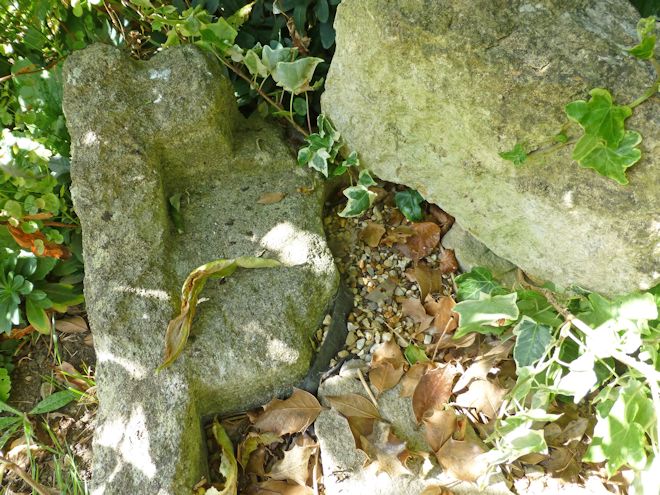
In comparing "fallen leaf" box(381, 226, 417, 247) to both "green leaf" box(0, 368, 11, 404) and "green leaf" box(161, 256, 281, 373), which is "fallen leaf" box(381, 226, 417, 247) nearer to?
"green leaf" box(161, 256, 281, 373)

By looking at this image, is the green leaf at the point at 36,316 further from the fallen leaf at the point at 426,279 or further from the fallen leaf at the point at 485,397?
the fallen leaf at the point at 485,397

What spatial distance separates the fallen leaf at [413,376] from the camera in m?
1.77

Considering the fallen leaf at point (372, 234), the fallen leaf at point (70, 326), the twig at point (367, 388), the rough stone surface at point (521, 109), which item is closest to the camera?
the rough stone surface at point (521, 109)

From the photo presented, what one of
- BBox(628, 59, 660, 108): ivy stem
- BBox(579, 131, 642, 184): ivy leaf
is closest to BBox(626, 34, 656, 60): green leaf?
BBox(628, 59, 660, 108): ivy stem

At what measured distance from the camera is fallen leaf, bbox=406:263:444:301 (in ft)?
6.51

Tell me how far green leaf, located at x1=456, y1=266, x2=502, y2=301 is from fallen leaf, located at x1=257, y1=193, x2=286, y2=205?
2.75 ft

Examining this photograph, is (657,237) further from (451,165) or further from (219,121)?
(219,121)

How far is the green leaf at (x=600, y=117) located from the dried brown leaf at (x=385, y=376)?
1.04 m

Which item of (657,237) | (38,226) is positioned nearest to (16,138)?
(38,226)

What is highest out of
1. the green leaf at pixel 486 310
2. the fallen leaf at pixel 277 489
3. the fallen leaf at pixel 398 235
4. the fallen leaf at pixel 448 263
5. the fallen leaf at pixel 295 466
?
the green leaf at pixel 486 310

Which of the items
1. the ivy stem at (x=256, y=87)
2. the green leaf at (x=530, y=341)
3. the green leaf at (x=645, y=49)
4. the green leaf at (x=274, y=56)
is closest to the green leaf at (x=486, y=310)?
the green leaf at (x=530, y=341)

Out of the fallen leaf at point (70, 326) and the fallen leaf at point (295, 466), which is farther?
the fallen leaf at point (70, 326)

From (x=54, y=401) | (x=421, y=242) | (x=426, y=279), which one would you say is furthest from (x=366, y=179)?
(x=54, y=401)

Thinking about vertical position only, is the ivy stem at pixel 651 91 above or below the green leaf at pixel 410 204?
above
